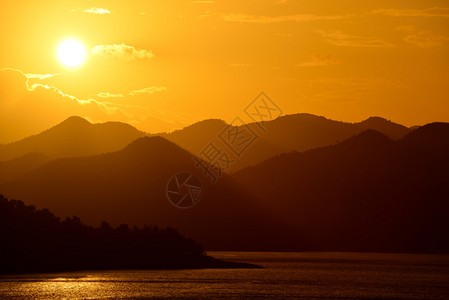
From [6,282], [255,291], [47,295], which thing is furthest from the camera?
[6,282]

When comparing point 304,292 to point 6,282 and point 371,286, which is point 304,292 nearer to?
point 371,286

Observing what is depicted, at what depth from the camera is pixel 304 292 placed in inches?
6816

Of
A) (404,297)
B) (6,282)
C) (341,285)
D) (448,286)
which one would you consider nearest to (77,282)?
(6,282)

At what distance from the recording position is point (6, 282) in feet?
608

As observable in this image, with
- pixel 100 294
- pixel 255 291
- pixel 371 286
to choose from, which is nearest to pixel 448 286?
pixel 371 286

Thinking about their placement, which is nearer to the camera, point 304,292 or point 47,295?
point 47,295

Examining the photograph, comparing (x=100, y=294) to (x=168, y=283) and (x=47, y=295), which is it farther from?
(x=168, y=283)

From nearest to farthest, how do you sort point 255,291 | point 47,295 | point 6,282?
point 47,295, point 255,291, point 6,282

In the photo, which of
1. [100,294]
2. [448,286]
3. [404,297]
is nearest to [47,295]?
[100,294]

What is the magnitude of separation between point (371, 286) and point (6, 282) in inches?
3170

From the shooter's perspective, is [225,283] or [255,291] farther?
[225,283]

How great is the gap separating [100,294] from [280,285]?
45.6 meters

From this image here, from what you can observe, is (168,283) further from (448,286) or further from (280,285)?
(448,286)

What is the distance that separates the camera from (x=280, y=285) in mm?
189750
